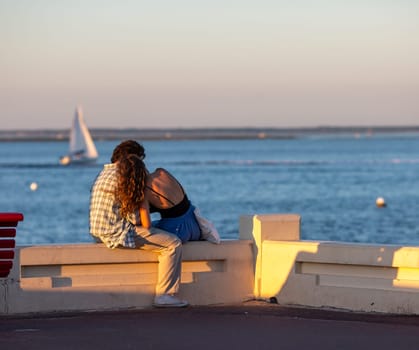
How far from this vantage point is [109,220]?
9398 mm

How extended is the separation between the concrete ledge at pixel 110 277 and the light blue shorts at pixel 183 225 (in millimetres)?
99

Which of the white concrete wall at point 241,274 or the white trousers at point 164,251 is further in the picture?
the white trousers at point 164,251

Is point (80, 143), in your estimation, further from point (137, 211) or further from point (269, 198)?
point (137, 211)

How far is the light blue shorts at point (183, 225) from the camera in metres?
9.75

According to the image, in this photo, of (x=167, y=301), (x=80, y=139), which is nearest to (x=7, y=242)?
(x=167, y=301)

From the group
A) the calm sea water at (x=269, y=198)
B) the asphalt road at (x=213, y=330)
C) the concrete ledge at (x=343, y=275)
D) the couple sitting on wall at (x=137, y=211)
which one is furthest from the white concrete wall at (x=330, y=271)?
the calm sea water at (x=269, y=198)

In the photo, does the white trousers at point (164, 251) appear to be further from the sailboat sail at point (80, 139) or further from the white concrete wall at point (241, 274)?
the sailboat sail at point (80, 139)

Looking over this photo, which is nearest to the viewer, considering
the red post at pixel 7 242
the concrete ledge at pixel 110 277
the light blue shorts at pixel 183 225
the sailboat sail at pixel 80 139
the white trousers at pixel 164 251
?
the red post at pixel 7 242

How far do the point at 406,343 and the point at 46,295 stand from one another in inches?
117

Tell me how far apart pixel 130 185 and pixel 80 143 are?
94.9m

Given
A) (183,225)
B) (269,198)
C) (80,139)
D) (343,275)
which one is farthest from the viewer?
(80,139)

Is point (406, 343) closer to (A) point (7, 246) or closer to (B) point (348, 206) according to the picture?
(A) point (7, 246)

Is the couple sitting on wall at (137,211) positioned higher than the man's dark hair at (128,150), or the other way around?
the man's dark hair at (128,150)

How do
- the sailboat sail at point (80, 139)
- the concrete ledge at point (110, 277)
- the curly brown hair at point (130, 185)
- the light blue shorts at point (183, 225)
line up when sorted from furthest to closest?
the sailboat sail at point (80, 139)
the light blue shorts at point (183, 225)
the curly brown hair at point (130, 185)
the concrete ledge at point (110, 277)
